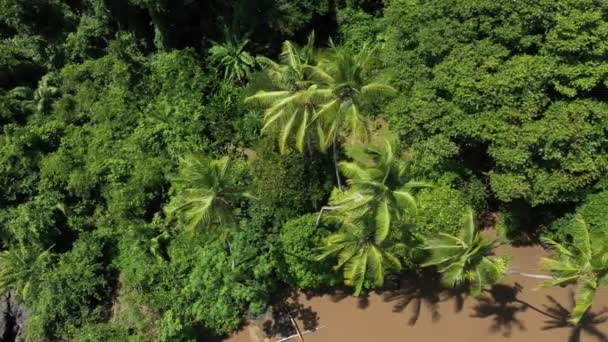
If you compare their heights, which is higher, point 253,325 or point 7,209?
point 7,209

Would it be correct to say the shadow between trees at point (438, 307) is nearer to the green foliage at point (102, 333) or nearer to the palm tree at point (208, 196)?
the palm tree at point (208, 196)

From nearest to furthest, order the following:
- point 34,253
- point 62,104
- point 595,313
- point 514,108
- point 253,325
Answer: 1. point 514,108
2. point 595,313
3. point 253,325
4. point 34,253
5. point 62,104

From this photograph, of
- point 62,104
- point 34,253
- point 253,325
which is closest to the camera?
point 253,325

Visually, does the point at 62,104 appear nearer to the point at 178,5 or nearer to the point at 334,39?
the point at 178,5

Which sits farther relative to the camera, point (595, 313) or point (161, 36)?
point (161, 36)

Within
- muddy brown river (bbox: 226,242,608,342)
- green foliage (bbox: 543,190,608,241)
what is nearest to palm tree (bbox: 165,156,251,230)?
muddy brown river (bbox: 226,242,608,342)

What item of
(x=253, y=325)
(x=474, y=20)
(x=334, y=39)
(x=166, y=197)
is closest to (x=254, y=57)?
(x=334, y=39)

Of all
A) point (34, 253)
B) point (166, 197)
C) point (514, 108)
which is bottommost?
point (34, 253)
